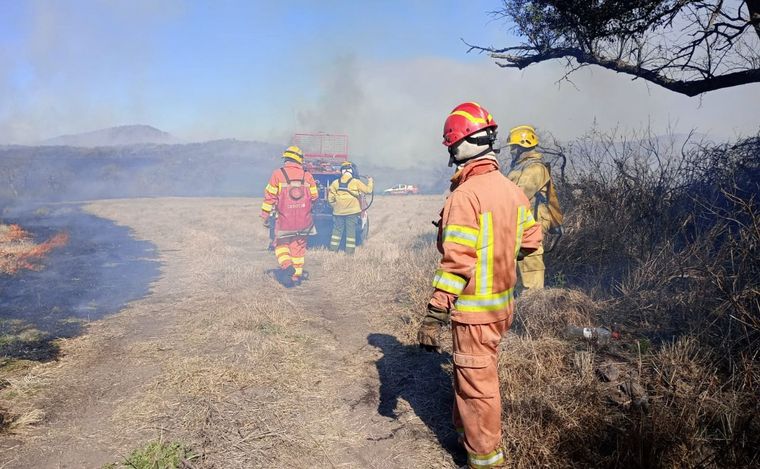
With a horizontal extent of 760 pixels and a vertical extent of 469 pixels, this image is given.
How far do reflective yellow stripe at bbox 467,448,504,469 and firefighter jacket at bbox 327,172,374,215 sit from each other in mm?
7668

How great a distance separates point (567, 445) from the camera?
8.60 feet

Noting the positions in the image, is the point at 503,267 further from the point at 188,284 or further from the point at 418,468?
the point at 188,284

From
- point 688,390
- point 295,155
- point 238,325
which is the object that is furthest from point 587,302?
point 295,155

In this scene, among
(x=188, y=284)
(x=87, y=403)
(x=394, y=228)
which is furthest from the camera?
(x=394, y=228)

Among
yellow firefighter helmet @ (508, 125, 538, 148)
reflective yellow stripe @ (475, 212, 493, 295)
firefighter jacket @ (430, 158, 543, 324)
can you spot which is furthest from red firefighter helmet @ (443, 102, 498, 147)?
yellow firefighter helmet @ (508, 125, 538, 148)

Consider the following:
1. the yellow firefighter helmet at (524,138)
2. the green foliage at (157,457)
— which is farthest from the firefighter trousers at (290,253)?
the green foliage at (157,457)

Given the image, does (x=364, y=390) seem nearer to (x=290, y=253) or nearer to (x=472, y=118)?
(x=472, y=118)

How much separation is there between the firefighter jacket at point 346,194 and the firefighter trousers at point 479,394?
7530 mm

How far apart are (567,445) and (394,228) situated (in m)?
10.7

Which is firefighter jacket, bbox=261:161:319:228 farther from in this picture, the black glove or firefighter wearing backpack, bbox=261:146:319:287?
Result: the black glove

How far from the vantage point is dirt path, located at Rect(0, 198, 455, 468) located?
2889 mm

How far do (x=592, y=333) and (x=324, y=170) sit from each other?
834 centimetres

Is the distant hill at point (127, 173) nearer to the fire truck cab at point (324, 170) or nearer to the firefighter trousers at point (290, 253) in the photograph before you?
the fire truck cab at point (324, 170)

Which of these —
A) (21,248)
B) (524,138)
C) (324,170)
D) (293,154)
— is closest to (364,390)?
(524,138)
